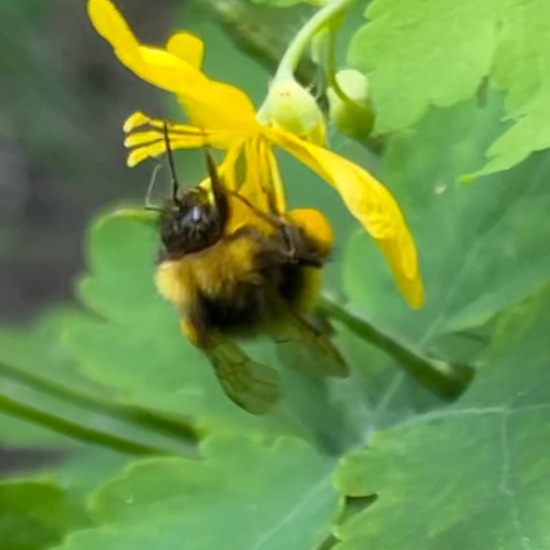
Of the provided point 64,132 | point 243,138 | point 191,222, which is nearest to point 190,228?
point 191,222

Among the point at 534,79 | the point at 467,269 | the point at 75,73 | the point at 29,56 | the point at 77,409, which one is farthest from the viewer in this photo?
the point at 75,73

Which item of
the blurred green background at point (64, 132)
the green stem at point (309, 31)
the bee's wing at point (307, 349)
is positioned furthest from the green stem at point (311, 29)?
the blurred green background at point (64, 132)

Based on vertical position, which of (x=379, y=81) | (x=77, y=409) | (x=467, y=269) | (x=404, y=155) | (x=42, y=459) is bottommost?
(x=42, y=459)

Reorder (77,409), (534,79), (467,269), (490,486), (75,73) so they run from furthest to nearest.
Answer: (75,73), (77,409), (467,269), (490,486), (534,79)

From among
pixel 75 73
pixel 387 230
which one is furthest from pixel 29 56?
pixel 387 230

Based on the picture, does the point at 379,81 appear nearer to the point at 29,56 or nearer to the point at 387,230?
the point at 387,230

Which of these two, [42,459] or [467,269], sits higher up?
[467,269]

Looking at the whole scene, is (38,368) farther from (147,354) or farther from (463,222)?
(463,222)
